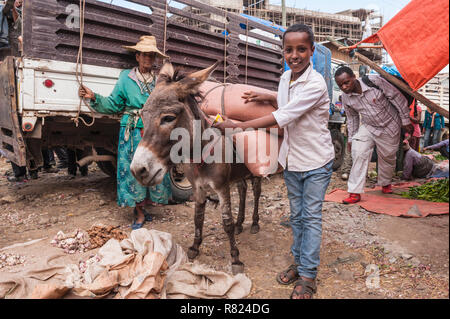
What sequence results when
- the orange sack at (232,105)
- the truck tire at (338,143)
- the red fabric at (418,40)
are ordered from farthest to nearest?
1. the truck tire at (338,143)
2. the orange sack at (232,105)
3. the red fabric at (418,40)

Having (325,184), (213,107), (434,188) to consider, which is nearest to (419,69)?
(325,184)

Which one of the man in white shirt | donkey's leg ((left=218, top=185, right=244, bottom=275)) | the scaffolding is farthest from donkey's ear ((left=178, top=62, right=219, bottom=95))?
the scaffolding

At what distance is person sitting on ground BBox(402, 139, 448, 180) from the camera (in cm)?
628

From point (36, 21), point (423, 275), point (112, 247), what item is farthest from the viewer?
point (36, 21)

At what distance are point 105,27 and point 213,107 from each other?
1.99m

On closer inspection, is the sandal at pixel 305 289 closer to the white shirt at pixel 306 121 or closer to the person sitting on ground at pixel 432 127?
the white shirt at pixel 306 121

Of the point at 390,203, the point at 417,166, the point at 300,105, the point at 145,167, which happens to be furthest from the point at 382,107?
the point at 145,167

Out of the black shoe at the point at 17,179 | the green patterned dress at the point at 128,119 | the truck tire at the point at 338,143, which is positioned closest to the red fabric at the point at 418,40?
the green patterned dress at the point at 128,119

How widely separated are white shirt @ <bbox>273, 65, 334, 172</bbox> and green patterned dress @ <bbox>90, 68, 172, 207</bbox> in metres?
2.13

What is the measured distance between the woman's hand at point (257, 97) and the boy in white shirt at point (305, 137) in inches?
7.7

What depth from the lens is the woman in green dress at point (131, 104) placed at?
3773 mm

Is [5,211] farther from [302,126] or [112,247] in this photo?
[302,126]

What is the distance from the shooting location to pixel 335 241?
3.64m

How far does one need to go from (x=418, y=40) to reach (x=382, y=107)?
2677 millimetres
